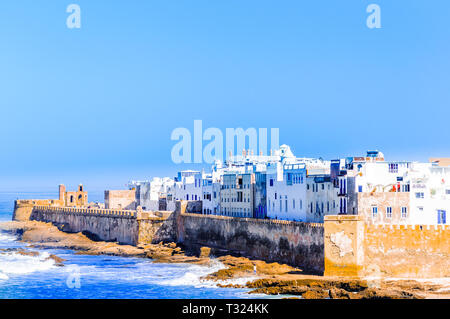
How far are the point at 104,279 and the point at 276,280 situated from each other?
1500 cm

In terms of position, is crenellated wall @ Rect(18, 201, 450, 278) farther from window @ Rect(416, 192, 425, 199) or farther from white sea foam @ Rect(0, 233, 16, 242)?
white sea foam @ Rect(0, 233, 16, 242)

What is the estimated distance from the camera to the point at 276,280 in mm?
51719

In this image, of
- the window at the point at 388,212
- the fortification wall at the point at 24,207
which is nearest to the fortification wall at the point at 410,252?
the window at the point at 388,212

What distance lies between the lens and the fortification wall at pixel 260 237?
56.0 m

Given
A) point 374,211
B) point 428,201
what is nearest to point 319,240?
point 374,211

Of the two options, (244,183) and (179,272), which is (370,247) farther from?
(244,183)

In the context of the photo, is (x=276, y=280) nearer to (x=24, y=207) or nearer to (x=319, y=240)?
(x=319, y=240)

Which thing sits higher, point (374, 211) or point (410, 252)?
point (374, 211)

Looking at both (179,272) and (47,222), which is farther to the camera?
(47,222)
